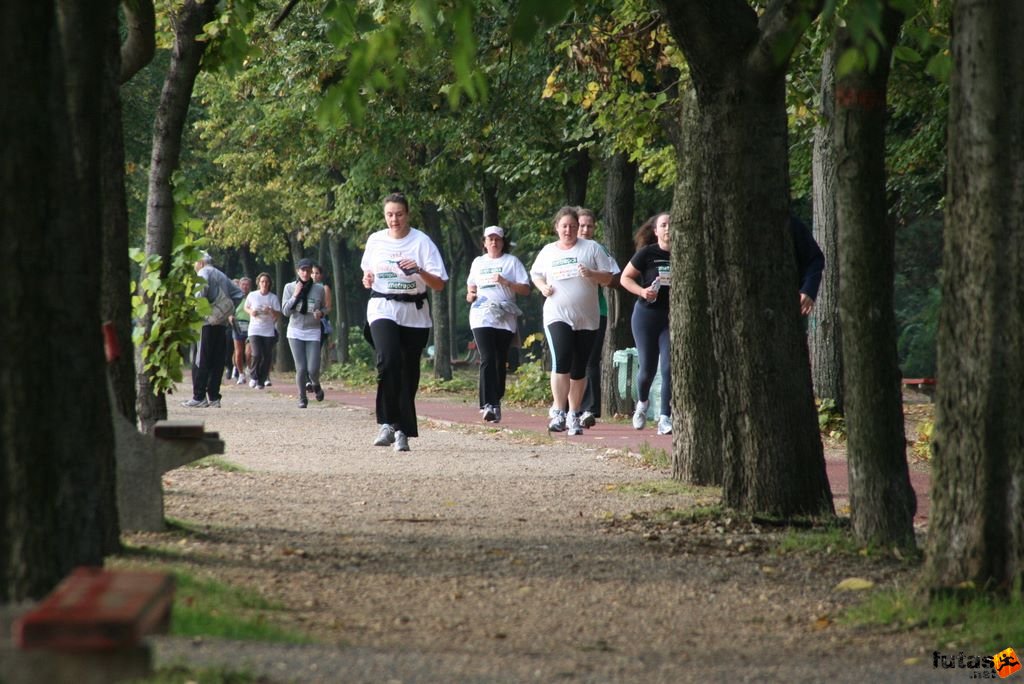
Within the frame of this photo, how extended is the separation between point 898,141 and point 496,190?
846cm

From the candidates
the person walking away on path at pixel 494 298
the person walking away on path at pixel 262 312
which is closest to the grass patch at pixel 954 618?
the person walking away on path at pixel 494 298

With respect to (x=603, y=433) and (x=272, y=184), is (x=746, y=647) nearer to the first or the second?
(x=603, y=433)

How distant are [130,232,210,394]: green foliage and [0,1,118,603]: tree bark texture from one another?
19.5ft

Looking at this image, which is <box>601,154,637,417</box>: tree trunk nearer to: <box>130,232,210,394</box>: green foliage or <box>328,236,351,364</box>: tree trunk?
<box>130,232,210,394</box>: green foliage

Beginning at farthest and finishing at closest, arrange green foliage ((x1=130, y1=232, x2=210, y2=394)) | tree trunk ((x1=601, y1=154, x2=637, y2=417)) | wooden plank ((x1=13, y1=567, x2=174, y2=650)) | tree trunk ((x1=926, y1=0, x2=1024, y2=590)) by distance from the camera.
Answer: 1. tree trunk ((x1=601, y1=154, x2=637, y2=417))
2. green foliage ((x1=130, y1=232, x2=210, y2=394))
3. tree trunk ((x1=926, y1=0, x2=1024, y2=590))
4. wooden plank ((x1=13, y1=567, x2=174, y2=650))

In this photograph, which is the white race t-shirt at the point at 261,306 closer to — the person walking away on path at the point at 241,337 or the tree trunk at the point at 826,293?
the person walking away on path at the point at 241,337

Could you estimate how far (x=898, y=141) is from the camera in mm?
25328

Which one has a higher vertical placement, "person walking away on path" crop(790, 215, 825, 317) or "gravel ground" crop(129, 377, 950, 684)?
"person walking away on path" crop(790, 215, 825, 317)

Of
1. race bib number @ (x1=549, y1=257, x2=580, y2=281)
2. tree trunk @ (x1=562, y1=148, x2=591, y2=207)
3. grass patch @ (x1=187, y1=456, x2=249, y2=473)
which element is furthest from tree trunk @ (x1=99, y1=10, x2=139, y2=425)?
tree trunk @ (x1=562, y1=148, x2=591, y2=207)

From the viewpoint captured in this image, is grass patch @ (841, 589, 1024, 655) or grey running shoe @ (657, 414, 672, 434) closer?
grass patch @ (841, 589, 1024, 655)

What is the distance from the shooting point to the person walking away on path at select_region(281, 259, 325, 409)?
2309 centimetres

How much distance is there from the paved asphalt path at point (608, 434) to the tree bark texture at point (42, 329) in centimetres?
489

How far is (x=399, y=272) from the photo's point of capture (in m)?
13.8

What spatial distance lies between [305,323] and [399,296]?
9603 mm
